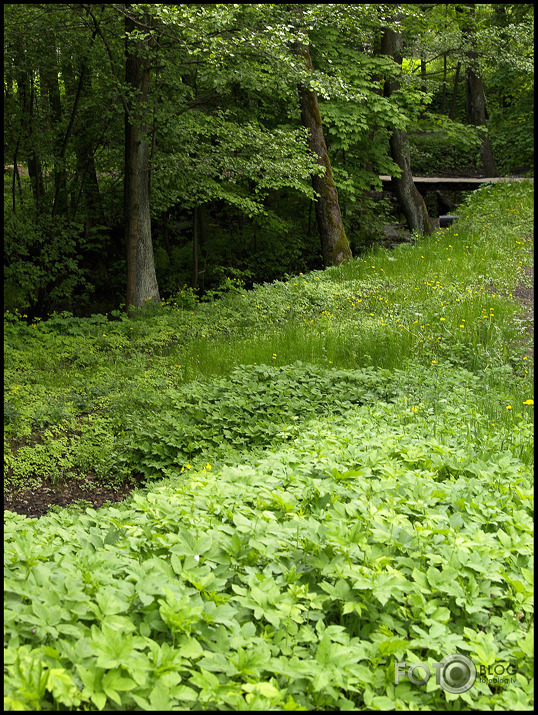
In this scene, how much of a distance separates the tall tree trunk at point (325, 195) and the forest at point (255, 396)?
2.9 inches

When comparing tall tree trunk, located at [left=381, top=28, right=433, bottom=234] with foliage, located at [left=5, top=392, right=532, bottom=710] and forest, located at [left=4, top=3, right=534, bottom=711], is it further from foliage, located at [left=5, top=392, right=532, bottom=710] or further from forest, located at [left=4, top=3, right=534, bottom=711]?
foliage, located at [left=5, top=392, right=532, bottom=710]

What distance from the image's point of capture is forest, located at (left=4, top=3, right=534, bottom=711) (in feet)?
6.85

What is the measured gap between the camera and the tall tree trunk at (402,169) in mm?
15148

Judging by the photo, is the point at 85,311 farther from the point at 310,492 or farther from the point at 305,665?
the point at 305,665

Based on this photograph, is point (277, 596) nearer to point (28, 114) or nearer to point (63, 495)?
point (63, 495)

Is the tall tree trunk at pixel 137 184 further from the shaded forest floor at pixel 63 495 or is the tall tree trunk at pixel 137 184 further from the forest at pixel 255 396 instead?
the shaded forest floor at pixel 63 495

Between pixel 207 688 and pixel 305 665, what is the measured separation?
33 cm

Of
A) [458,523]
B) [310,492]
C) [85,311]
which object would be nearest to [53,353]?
[85,311]

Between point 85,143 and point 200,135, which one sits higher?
point 200,135

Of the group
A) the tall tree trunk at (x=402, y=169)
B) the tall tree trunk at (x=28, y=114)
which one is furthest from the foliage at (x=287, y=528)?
the tall tree trunk at (x=402, y=169)

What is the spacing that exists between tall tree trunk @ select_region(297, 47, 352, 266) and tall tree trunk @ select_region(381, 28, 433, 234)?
10.1 ft

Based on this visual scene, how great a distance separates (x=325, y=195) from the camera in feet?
43.0

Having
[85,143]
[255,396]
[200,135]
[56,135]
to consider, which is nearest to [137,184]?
[85,143]

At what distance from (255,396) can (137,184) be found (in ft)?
20.5
